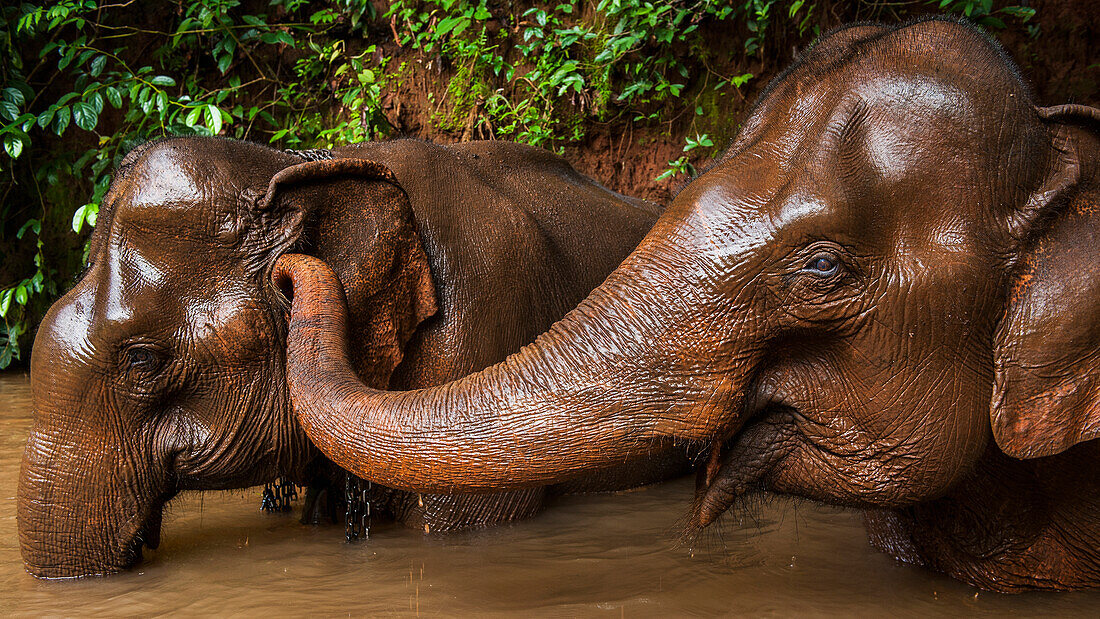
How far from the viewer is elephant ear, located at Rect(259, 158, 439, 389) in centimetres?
315

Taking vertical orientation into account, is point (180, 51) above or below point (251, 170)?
above

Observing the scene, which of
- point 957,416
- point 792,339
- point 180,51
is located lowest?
point 957,416

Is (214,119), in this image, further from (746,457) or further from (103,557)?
(746,457)

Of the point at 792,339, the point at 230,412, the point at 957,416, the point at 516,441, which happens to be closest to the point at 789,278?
the point at 792,339

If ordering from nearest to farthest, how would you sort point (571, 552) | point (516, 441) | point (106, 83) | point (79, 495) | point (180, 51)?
point (516, 441) → point (79, 495) → point (571, 552) → point (106, 83) → point (180, 51)

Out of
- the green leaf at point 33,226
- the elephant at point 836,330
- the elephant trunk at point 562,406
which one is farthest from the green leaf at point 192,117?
the elephant trunk at point 562,406

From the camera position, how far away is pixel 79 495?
3.01m

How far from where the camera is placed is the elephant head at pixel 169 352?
9.95 feet

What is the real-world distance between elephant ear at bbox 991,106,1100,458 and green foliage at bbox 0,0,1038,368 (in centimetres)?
269

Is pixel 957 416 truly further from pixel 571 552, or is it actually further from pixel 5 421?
pixel 5 421

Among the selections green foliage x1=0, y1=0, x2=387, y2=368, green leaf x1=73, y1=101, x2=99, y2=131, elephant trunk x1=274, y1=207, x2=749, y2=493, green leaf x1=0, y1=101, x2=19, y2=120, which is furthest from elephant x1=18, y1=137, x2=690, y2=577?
green leaf x1=0, y1=101, x2=19, y2=120

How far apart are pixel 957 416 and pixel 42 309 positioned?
274 inches

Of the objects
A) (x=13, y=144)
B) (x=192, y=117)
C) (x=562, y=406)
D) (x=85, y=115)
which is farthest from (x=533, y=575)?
(x=13, y=144)

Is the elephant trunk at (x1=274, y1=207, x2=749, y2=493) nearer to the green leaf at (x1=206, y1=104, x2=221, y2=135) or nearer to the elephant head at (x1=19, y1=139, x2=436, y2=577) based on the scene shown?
the elephant head at (x1=19, y1=139, x2=436, y2=577)
